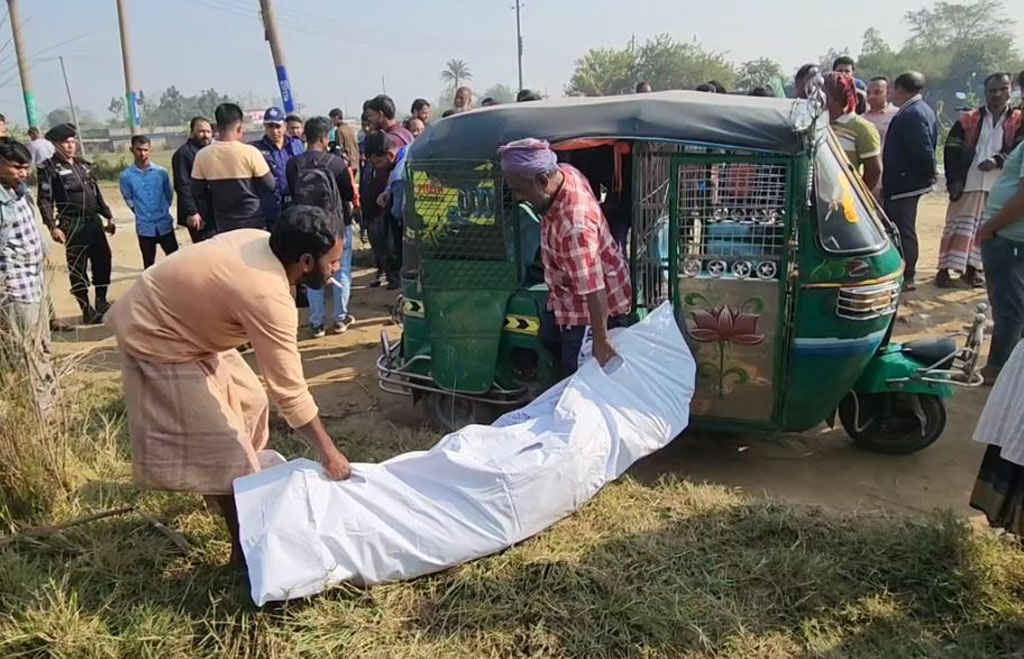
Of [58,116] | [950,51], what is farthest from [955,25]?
[58,116]

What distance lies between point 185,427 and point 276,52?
34.0ft

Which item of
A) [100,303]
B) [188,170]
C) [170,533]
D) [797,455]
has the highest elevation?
[188,170]

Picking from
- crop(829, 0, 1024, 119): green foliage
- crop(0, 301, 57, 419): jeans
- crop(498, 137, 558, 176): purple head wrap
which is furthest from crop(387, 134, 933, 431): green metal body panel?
crop(829, 0, 1024, 119): green foliage

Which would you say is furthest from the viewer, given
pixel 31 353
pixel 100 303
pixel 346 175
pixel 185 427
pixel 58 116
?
pixel 58 116

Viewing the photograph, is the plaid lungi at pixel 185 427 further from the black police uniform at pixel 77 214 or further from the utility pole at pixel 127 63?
the utility pole at pixel 127 63

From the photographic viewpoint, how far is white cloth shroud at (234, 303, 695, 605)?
9.36ft

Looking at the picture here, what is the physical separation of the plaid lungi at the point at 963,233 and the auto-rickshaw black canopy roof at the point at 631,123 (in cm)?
463

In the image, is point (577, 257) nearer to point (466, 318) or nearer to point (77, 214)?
point (466, 318)

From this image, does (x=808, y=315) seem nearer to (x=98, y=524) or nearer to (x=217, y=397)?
(x=217, y=397)

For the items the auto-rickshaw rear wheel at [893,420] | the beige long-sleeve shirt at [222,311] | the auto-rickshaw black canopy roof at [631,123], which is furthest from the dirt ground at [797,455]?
the beige long-sleeve shirt at [222,311]

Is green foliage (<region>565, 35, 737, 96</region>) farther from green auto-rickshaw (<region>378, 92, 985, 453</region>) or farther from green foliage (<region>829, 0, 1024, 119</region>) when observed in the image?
green auto-rickshaw (<region>378, 92, 985, 453</region>)

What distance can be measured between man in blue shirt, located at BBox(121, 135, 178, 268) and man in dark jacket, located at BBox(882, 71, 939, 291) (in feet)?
22.7

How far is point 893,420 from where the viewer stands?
14.9ft

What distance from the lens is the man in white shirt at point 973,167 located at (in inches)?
293
